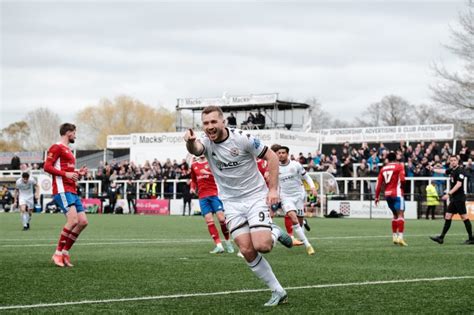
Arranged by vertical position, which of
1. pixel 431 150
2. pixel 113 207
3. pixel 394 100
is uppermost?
pixel 394 100

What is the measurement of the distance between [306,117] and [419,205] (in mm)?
24761

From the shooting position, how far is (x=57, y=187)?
45.4 feet

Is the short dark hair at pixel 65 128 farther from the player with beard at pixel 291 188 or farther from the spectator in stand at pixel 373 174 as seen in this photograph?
the spectator in stand at pixel 373 174

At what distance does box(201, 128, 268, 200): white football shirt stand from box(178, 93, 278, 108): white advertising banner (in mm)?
51760

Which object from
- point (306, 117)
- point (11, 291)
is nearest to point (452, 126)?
point (306, 117)

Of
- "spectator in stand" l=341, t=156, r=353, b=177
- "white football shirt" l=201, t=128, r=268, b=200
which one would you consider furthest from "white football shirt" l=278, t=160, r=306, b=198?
"spectator in stand" l=341, t=156, r=353, b=177

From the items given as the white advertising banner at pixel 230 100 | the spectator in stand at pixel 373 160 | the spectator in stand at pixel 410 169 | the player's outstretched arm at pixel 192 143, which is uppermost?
the white advertising banner at pixel 230 100

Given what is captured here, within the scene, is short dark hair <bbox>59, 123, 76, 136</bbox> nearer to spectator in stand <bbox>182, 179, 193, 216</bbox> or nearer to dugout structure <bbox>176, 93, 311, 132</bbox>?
spectator in stand <bbox>182, 179, 193, 216</bbox>

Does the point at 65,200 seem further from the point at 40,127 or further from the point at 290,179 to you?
the point at 40,127

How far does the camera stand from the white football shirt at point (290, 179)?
58.7 feet

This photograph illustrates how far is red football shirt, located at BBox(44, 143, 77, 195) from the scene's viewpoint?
45.1 ft

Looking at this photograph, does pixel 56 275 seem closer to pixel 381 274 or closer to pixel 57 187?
pixel 57 187

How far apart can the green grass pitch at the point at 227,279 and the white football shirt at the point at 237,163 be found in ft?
4.06

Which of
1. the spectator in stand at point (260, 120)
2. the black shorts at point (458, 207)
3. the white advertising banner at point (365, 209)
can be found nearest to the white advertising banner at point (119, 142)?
the spectator in stand at point (260, 120)
